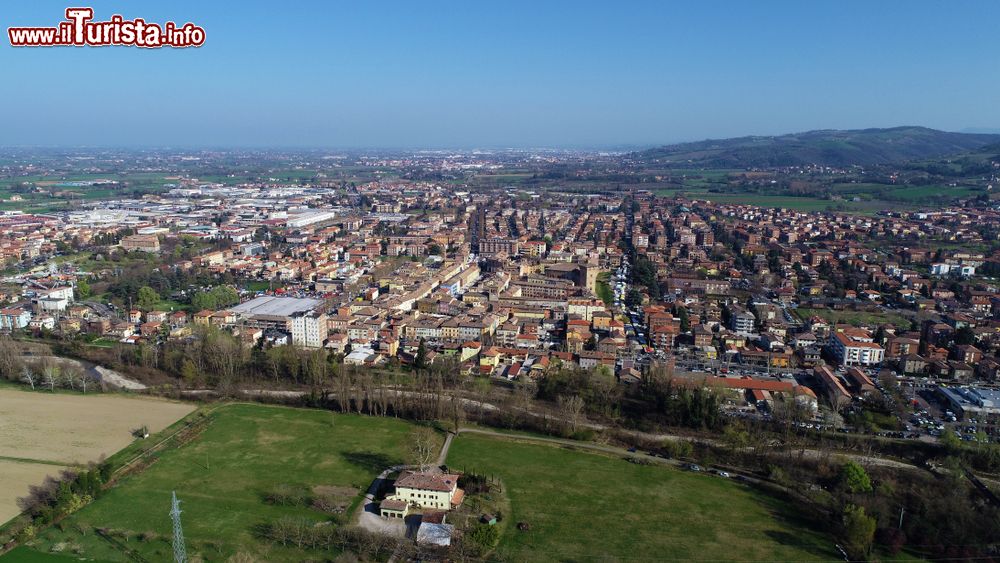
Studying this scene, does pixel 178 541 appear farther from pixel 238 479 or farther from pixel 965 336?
pixel 965 336

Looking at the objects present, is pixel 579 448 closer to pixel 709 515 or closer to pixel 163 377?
pixel 709 515

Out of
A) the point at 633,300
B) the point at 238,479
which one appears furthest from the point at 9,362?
the point at 633,300

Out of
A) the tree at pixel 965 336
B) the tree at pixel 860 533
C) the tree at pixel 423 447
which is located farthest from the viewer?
the tree at pixel 965 336

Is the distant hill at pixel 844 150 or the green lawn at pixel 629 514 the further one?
the distant hill at pixel 844 150

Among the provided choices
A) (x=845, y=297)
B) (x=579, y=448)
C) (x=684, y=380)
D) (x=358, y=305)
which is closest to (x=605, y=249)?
(x=845, y=297)

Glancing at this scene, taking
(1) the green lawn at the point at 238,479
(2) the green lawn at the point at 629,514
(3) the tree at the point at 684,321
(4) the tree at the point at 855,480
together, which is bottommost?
(2) the green lawn at the point at 629,514

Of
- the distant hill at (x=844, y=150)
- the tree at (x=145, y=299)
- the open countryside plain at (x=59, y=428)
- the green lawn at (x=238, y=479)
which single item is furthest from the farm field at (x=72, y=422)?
the distant hill at (x=844, y=150)

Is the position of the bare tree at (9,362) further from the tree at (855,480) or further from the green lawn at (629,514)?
the tree at (855,480)
